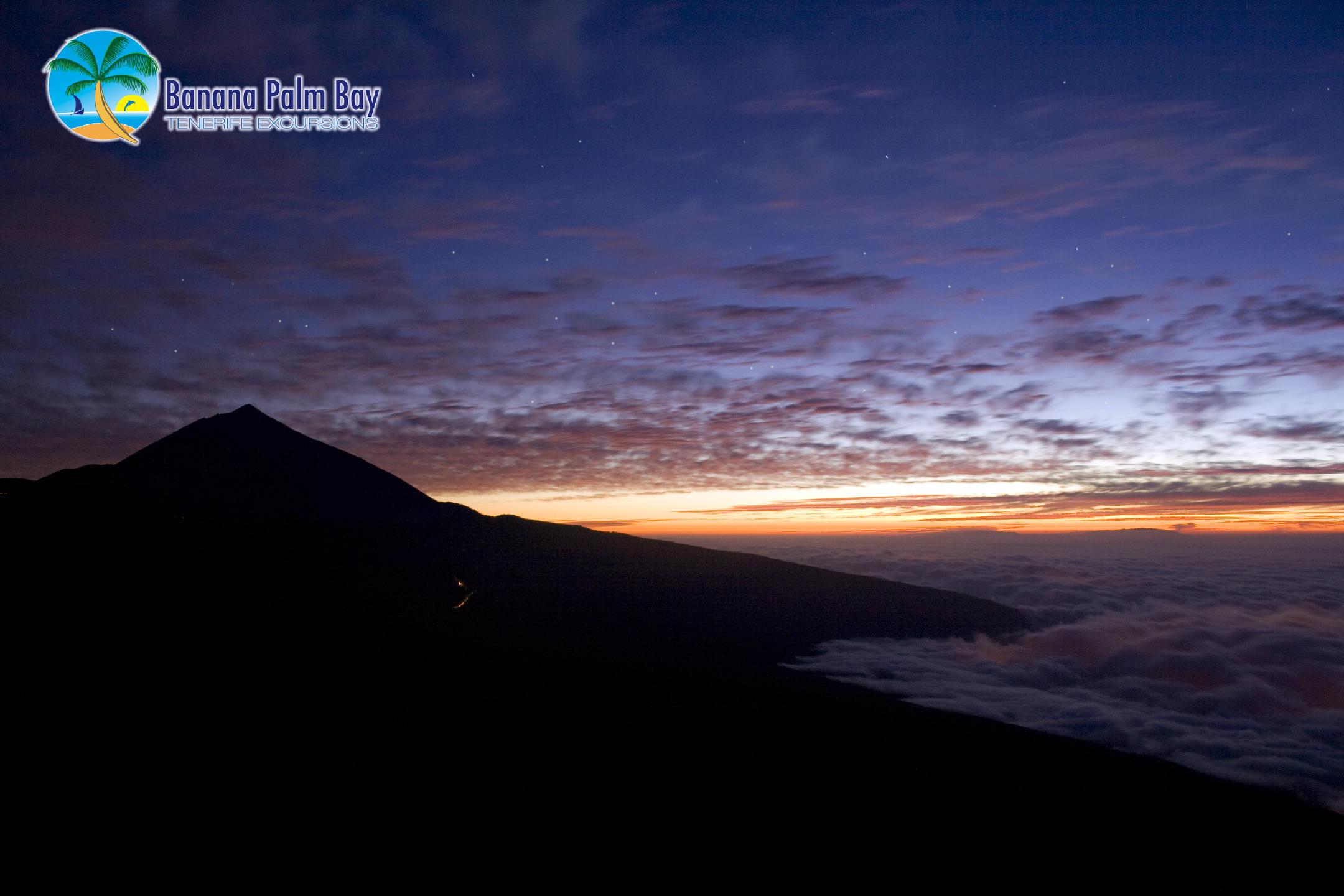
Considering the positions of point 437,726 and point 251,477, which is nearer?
point 437,726

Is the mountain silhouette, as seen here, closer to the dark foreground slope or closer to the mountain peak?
the mountain peak

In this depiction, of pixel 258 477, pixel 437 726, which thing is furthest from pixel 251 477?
pixel 437 726

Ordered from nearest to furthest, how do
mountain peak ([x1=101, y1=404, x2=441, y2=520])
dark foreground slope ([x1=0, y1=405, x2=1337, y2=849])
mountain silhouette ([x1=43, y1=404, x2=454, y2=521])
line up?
1. dark foreground slope ([x1=0, y1=405, x2=1337, y2=849])
2. mountain silhouette ([x1=43, y1=404, x2=454, y2=521])
3. mountain peak ([x1=101, y1=404, x2=441, y2=520])

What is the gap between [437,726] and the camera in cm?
1590

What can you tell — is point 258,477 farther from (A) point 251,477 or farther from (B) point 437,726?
(B) point 437,726

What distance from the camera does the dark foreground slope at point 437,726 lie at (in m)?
11.9

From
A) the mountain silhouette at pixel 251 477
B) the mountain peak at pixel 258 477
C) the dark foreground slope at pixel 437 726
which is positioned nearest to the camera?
the dark foreground slope at pixel 437 726

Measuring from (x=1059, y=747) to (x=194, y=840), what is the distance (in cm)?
2517

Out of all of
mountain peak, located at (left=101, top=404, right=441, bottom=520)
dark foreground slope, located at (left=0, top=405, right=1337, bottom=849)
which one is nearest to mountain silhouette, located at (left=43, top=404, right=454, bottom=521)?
mountain peak, located at (left=101, top=404, right=441, bottom=520)

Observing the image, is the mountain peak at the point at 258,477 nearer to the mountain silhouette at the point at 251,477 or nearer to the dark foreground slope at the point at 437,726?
the mountain silhouette at the point at 251,477

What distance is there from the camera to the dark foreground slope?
11914 mm

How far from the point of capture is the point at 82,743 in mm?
11195

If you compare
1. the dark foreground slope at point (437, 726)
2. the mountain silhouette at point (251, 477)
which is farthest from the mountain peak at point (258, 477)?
the dark foreground slope at point (437, 726)

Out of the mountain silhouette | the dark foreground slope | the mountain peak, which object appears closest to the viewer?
the dark foreground slope
